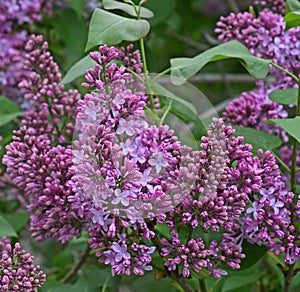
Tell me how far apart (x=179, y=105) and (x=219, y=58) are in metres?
0.14

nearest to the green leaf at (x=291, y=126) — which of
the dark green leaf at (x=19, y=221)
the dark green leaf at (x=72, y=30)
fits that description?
the dark green leaf at (x=19, y=221)

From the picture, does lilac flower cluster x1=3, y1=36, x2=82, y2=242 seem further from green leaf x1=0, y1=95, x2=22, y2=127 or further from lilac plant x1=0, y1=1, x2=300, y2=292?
green leaf x1=0, y1=95, x2=22, y2=127

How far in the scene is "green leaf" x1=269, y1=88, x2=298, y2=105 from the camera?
1379 mm

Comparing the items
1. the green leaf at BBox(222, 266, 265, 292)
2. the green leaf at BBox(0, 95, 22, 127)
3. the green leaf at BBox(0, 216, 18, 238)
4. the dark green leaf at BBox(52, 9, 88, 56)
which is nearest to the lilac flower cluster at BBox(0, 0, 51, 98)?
the green leaf at BBox(0, 95, 22, 127)

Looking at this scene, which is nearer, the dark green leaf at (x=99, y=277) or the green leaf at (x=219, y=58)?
the green leaf at (x=219, y=58)

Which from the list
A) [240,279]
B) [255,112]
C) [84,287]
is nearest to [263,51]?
[255,112]

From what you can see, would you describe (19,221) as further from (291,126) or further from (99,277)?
(291,126)

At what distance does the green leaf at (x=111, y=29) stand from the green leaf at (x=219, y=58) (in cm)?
8

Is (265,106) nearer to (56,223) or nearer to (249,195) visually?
(249,195)

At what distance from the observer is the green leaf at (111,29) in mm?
1196

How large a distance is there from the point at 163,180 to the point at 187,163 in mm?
45

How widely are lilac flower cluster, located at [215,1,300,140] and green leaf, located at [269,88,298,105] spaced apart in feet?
0.18

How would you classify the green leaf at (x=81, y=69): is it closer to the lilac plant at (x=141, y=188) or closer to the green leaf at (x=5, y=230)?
the lilac plant at (x=141, y=188)

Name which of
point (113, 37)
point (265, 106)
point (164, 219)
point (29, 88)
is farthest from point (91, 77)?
point (265, 106)
